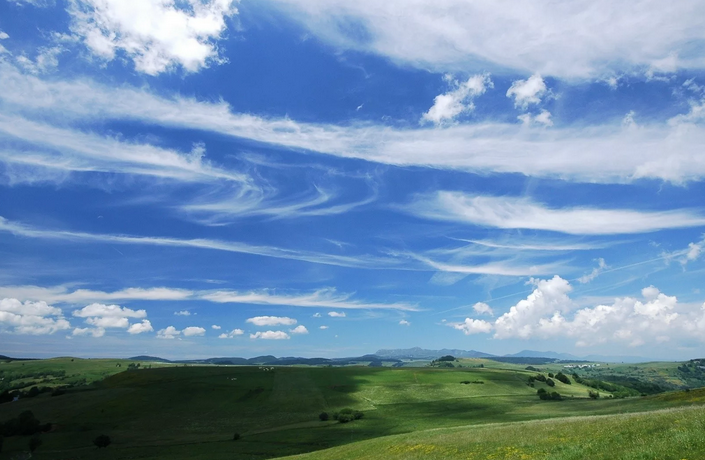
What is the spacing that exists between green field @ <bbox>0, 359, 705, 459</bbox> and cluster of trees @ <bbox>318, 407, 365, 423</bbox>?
120 inches

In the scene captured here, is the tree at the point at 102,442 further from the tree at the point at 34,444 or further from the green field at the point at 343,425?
the tree at the point at 34,444

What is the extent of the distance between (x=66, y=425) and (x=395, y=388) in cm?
11683

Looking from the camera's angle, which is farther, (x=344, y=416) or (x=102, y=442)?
(x=344, y=416)

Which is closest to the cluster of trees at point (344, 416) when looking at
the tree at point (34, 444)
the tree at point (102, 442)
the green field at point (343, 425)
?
the green field at point (343, 425)

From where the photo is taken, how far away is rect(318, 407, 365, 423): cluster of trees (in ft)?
392

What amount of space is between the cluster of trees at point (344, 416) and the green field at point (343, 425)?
3.04 metres

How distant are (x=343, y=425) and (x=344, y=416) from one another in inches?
285

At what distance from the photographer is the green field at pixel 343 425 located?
33562 millimetres

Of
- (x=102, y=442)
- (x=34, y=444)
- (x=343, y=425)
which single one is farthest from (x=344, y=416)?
(x=34, y=444)

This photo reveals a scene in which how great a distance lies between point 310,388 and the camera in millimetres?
178500

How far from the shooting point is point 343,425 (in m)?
113

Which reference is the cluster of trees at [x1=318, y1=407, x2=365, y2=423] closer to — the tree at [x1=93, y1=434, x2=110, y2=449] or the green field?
the green field

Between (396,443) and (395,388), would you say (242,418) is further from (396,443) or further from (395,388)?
(396,443)

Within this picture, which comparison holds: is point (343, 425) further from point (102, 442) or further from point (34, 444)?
point (34, 444)
